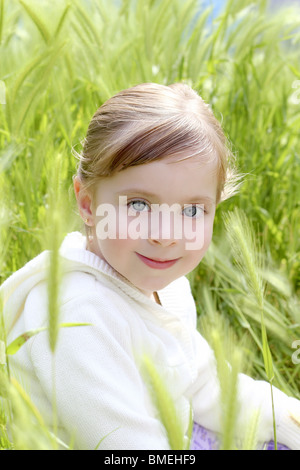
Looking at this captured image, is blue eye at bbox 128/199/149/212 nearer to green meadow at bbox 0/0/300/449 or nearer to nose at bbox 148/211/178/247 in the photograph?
nose at bbox 148/211/178/247

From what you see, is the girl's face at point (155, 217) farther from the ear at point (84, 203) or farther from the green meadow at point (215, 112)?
the green meadow at point (215, 112)

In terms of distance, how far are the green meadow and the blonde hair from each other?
0.16 metres

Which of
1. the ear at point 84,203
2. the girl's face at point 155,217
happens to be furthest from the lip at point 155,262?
the ear at point 84,203

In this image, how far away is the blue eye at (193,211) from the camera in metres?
0.82

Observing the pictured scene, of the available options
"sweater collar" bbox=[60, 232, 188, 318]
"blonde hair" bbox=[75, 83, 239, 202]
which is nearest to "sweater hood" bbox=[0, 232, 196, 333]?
"sweater collar" bbox=[60, 232, 188, 318]

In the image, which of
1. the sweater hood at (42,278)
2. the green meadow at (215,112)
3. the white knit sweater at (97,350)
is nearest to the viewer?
the white knit sweater at (97,350)

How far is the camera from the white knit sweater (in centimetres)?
74

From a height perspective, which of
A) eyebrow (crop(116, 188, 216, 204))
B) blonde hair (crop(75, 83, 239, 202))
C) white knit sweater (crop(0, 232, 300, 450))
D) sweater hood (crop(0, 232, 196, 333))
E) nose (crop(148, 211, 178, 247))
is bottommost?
white knit sweater (crop(0, 232, 300, 450))

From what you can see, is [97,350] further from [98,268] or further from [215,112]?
[215,112]

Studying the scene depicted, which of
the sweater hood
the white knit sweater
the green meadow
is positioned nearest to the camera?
the white knit sweater

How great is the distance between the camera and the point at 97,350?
768mm

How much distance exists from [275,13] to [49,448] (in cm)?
131

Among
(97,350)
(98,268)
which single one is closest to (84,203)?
(98,268)

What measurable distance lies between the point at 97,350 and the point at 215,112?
0.66 metres
